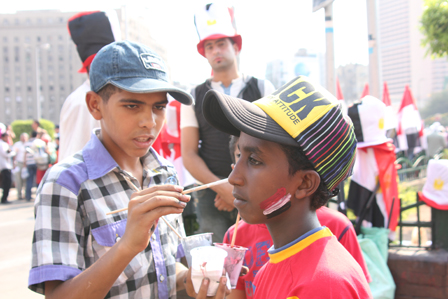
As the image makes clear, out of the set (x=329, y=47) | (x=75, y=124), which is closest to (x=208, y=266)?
(x=75, y=124)

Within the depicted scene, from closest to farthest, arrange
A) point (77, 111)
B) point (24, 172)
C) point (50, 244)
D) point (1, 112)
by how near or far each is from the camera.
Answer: point (50, 244) → point (77, 111) → point (24, 172) → point (1, 112)

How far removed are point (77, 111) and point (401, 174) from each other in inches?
382

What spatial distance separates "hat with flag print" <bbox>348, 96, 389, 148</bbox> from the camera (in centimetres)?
395

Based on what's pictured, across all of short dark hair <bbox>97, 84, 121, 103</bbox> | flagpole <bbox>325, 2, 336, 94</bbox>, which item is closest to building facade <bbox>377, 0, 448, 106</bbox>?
flagpole <bbox>325, 2, 336, 94</bbox>

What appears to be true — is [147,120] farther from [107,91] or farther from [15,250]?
[15,250]

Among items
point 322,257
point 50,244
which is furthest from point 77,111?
point 322,257

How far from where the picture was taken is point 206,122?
329cm

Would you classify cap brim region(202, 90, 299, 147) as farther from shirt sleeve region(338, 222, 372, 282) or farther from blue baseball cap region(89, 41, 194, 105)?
shirt sleeve region(338, 222, 372, 282)

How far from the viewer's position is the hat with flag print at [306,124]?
4.39 ft

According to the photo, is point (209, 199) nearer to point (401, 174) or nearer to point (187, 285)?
point (187, 285)

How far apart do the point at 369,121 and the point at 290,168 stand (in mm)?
2915

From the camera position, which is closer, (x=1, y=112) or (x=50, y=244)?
(x=50, y=244)

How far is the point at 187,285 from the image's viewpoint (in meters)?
1.83

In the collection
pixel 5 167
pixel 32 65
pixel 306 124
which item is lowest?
pixel 5 167
